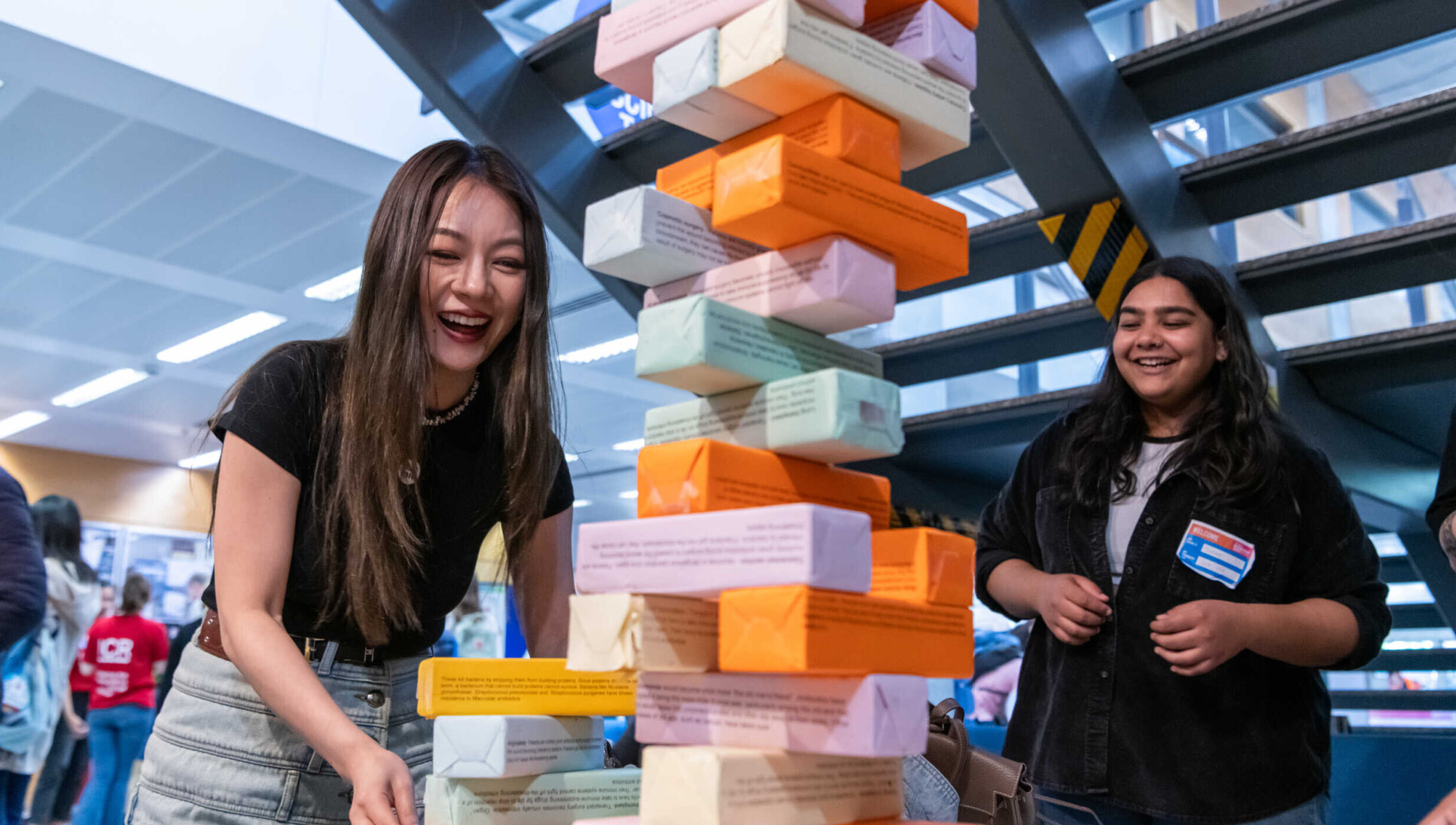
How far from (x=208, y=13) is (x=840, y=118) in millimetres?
4362

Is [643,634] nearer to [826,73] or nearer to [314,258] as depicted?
[826,73]

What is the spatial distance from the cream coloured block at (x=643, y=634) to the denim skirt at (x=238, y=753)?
433 millimetres

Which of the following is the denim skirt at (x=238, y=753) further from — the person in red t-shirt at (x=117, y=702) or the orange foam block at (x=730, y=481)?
the person in red t-shirt at (x=117, y=702)

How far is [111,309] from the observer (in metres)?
7.78

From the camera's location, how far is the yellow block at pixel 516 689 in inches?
45.8

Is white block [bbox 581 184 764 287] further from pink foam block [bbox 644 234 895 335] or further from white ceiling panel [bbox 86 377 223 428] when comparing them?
white ceiling panel [bbox 86 377 223 428]

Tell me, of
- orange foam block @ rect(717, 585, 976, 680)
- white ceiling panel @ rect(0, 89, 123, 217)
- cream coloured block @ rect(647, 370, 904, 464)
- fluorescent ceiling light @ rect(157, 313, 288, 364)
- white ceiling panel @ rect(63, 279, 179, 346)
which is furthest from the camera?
fluorescent ceiling light @ rect(157, 313, 288, 364)

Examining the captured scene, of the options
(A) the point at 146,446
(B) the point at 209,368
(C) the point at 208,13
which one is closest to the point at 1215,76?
(C) the point at 208,13

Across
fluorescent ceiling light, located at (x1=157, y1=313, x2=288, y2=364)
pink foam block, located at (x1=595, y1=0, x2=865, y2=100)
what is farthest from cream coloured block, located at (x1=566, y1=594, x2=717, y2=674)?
fluorescent ceiling light, located at (x1=157, y1=313, x2=288, y2=364)

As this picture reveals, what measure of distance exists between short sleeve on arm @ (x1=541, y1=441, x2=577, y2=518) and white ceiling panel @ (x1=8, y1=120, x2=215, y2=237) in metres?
4.46

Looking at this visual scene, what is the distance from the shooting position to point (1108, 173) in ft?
7.89

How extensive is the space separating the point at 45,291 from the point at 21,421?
14.1 ft

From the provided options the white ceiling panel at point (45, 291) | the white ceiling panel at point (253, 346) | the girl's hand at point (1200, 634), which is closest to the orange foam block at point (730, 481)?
the girl's hand at point (1200, 634)

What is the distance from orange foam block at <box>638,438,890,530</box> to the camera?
1.08 m
